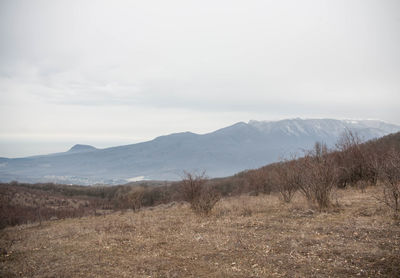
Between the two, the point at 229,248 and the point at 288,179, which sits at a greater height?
the point at 288,179

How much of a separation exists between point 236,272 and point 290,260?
146 centimetres

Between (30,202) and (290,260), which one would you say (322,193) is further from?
(30,202)

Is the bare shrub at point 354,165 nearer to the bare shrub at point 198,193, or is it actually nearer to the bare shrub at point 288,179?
the bare shrub at point 288,179

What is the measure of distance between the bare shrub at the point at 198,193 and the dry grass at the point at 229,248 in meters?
1.73

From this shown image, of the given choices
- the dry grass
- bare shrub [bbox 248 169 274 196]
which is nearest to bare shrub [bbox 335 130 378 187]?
bare shrub [bbox 248 169 274 196]

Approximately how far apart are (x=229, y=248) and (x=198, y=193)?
277 inches

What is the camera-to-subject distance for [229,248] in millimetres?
8227

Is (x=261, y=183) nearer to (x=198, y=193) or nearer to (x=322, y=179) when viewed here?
(x=198, y=193)

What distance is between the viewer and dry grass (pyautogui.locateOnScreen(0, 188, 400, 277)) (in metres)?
6.57

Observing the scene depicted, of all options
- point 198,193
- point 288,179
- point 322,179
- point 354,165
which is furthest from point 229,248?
point 354,165

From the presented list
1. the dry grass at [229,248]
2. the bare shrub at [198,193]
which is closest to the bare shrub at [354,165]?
the dry grass at [229,248]

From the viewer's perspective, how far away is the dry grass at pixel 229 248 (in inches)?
259

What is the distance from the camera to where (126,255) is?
8281 mm

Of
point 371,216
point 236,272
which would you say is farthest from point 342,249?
point 371,216
